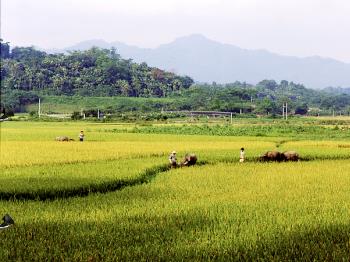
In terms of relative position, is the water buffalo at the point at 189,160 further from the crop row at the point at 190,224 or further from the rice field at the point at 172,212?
the crop row at the point at 190,224

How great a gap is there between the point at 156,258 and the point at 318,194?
15.8 feet

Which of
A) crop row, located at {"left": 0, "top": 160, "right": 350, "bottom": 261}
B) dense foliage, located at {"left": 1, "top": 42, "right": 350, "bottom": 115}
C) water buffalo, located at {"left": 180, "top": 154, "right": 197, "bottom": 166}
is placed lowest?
crop row, located at {"left": 0, "top": 160, "right": 350, "bottom": 261}

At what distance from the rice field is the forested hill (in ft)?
234

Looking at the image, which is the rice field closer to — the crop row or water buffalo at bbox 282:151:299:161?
the crop row

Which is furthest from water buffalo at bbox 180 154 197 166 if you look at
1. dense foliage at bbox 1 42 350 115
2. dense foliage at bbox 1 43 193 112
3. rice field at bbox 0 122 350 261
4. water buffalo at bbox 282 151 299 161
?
dense foliage at bbox 1 43 193 112

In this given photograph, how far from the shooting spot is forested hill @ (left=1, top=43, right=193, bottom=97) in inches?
3275

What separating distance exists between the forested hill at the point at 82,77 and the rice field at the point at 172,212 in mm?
71276

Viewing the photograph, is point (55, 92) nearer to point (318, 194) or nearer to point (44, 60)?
point (44, 60)

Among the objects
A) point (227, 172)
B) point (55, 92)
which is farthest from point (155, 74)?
point (227, 172)

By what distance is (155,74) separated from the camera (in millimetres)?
93688

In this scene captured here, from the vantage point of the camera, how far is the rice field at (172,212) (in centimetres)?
585

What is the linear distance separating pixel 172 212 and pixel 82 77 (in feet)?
261

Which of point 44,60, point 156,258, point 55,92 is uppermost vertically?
point 44,60

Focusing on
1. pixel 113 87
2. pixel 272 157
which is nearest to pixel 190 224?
pixel 272 157
